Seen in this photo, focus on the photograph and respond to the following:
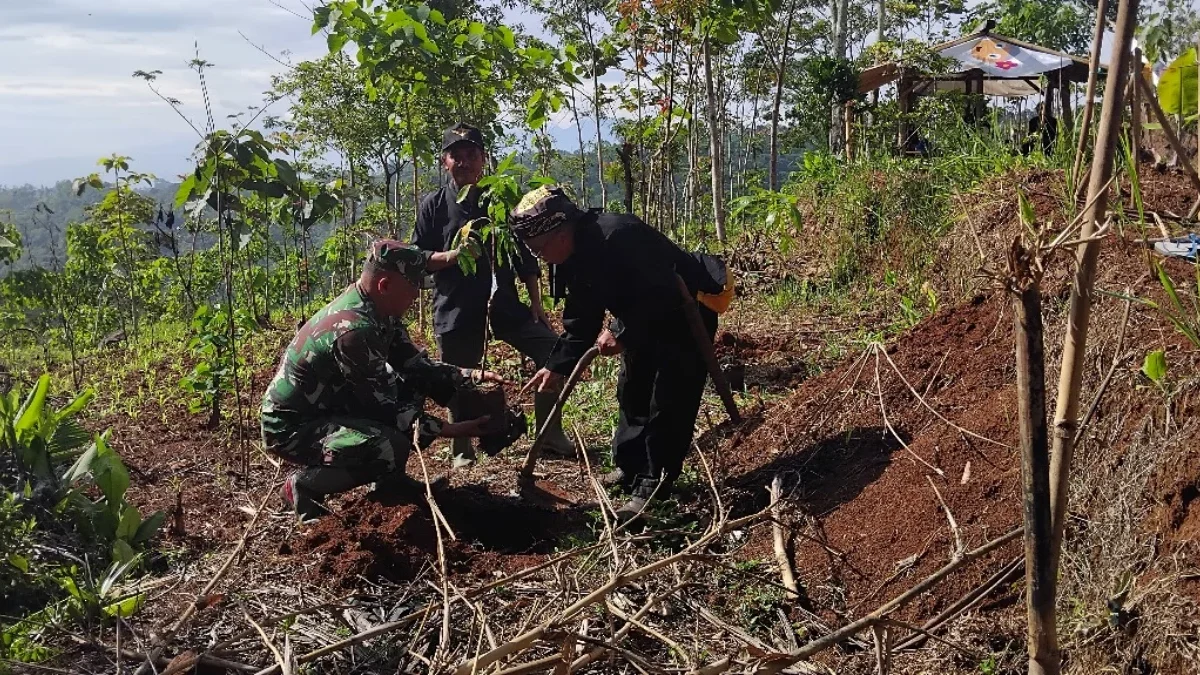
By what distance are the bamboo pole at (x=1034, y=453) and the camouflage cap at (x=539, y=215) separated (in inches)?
94.1

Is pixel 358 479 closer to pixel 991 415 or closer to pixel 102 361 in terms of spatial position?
pixel 991 415

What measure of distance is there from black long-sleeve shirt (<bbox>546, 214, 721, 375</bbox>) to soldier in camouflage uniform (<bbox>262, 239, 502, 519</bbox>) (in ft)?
2.19

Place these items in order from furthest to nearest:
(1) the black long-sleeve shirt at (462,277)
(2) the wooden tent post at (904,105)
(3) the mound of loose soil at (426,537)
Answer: (2) the wooden tent post at (904,105) < (1) the black long-sleeve shirt at (462,277) < (3) the mound of loose soil at (426,537)

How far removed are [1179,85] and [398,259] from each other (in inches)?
112

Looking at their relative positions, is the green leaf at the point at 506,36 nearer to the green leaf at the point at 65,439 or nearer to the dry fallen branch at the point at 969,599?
the green leaf at the point at 65,439

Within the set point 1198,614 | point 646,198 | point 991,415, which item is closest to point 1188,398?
point 1198,614

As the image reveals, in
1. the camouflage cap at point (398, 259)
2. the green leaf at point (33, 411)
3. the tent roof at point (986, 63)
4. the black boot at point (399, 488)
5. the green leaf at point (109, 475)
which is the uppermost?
the tent roof at point (986, 63)

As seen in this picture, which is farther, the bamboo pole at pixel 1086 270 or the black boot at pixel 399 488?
the black boot at pixel 399 488

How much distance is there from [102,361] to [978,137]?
916 centimetres

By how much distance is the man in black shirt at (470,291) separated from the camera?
504 cm

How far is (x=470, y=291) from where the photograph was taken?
5.19m

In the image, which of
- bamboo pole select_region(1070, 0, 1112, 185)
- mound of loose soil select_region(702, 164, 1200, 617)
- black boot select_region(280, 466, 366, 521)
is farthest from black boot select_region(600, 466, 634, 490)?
bamboo pole select_region(1070, 0, 1112, 185)

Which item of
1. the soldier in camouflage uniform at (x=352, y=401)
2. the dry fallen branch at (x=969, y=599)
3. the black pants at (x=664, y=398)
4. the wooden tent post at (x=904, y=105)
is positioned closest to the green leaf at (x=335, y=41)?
the soldier in camouflage uniform at (x=352, y=401)

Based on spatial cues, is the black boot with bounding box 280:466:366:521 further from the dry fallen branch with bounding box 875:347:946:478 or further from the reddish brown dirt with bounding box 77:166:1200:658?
the dry fallen branch with bounding box 875:347:946:478
